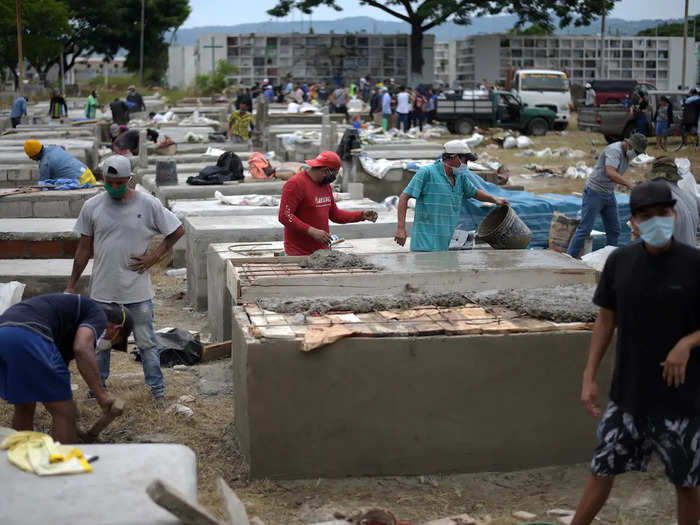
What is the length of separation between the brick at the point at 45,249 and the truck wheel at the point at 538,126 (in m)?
24.4

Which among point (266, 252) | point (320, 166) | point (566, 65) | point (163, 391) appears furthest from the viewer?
point (566, 65)

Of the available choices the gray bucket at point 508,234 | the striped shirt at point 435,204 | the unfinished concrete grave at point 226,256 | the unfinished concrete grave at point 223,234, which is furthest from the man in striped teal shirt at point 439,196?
the unfinished concrete grave at point 223,234

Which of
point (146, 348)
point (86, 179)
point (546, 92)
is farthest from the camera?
point (546, 92)

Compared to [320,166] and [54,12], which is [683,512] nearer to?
[320,166]

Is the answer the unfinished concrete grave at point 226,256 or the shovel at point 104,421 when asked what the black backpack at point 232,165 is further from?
the shovel at point 104,421

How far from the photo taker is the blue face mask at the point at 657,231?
3656 mm

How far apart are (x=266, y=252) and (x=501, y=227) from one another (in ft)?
6.78

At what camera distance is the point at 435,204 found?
7426 mm

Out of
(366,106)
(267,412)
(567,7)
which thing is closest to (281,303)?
(267,412)

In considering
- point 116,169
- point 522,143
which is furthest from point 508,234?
point 522,143

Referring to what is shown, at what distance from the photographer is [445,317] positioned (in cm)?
552

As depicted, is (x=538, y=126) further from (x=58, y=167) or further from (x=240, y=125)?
(x=58, y=167)

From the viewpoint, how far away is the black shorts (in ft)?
12.3

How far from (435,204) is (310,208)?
1055 mm
